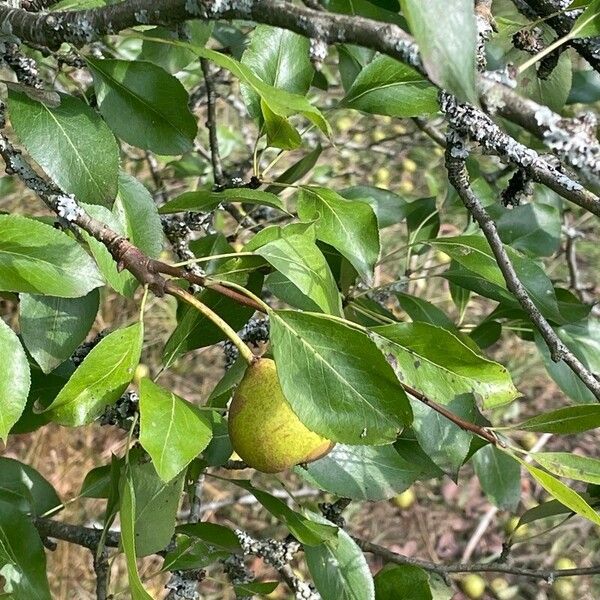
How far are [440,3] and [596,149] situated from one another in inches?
6.4

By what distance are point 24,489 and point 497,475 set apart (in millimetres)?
793

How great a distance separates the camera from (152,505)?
0.92 meters

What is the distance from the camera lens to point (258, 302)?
76 centimetres

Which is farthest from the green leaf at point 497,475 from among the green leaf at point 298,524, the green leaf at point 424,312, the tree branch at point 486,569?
the green leaf at point 298,524

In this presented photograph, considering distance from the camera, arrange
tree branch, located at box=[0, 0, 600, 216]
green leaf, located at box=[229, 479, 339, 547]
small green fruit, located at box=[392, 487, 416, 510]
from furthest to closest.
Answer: small green fruit, located at box=[392, 487, 416, 510] → green leaf, located at box=[229, 479, 339, 547] → tree branch, located at box=[0, 0, 600, 216]

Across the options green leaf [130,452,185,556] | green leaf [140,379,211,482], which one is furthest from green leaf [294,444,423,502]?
green leaf [140,379,211,482]

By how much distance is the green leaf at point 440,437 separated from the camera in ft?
3.05

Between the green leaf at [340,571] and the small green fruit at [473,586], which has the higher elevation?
the green leaf at [340,571]

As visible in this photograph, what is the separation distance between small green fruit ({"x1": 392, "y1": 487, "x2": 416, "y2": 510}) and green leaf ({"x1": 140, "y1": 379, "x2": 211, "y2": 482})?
6.97ft

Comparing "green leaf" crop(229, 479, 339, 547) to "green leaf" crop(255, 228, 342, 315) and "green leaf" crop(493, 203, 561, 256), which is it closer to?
"green leaf" crop(255, 228, 342, 315)

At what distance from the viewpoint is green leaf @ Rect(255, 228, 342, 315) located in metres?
0.76

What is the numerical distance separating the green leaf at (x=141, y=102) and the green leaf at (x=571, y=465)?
56 centimetres

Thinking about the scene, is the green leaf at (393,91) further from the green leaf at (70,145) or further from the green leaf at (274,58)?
the green leaf at (70,145)

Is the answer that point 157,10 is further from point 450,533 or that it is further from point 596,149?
point 450,533
